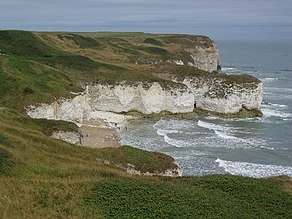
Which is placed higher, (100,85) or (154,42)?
(154,42)

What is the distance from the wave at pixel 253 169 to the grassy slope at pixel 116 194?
14716 mm

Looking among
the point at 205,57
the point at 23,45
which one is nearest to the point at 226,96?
the point at 23,45

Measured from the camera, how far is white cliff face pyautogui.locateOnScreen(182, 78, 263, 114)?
6631cm

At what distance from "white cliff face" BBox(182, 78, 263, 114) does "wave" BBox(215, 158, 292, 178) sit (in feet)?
85.4

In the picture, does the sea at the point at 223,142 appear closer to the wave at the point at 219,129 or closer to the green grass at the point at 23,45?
the wave at the point at 219,129

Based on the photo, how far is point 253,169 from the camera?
3894 centimetres

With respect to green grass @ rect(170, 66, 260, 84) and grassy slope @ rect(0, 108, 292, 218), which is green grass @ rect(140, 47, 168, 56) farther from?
grassy slope @ rect(0, 108, 292, 218)

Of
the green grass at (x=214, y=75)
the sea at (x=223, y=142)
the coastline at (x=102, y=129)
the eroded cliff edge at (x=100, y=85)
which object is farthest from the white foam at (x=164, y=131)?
the green grass at (x=214, y=75)

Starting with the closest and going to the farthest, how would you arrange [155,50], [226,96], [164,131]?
[164,131]
[226,96]
[155,50]

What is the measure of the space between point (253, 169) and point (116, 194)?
24.7 meters

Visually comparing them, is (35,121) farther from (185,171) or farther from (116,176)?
(116,176)

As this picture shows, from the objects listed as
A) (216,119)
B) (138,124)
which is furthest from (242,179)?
(216,119)

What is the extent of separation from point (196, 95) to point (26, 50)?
29.4 m

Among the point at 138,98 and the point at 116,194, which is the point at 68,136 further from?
the point at 138,98
